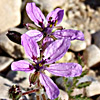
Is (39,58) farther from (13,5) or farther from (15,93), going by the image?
(13,5)

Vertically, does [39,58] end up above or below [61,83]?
above

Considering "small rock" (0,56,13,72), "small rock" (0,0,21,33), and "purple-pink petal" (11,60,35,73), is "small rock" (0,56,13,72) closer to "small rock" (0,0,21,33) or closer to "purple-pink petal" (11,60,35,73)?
"small rock" (0,0,21,33)

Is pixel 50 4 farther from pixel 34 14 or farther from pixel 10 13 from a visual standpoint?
pixel 34 14

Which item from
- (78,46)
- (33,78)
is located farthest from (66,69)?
(78,46)

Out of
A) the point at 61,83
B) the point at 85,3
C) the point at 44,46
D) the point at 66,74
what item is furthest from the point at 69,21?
the point at 66,74

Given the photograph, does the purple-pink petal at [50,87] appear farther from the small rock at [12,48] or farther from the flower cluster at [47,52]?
the small rock at [12,48]

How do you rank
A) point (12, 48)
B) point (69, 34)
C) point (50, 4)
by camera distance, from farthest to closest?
point (50, 4) → point (12, 48) → point (69, 34)

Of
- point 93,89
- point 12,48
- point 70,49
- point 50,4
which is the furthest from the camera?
point 50,4
